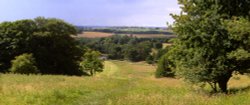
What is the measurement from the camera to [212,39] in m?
22.4

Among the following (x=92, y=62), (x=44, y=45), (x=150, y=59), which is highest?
(x=44, y=45)

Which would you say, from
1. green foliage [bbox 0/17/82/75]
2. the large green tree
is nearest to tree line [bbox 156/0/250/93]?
the large green tree

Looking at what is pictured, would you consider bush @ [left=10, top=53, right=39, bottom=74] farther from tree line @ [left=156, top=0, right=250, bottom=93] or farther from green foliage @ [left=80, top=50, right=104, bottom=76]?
tree line @ [left=156, top=0, right=250, bottom=93]

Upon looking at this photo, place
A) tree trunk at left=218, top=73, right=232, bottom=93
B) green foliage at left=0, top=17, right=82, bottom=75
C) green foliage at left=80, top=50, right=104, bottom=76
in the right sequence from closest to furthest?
tree trunk at left=218, top=73, right=232, bottom=93 → green foliage at left=0, top=17, right=82, bottom=75 → green foliage at left=80, top=50, right=104, bottom=76

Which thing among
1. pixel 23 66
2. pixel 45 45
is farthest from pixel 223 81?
pixel 45 45

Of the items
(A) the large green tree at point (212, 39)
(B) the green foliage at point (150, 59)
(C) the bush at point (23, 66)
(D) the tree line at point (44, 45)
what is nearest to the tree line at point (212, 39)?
(A) the large green tree at point (212, 39)

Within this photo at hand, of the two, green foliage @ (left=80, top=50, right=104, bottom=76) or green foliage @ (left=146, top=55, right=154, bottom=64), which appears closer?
green foliage @ (left=80, top=50, right=104, bottom=76)

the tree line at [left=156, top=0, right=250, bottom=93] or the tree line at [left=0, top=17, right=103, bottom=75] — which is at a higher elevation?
the tree line at [left=156, top=0, right=250, bottom=93]

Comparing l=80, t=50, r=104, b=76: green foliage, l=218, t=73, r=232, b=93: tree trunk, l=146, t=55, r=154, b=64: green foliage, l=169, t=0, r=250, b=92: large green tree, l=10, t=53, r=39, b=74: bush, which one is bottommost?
l=146, t=55, r=154, b=64: green foliage

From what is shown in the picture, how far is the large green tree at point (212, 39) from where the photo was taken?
883 inches

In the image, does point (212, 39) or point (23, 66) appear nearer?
point (212, 39)

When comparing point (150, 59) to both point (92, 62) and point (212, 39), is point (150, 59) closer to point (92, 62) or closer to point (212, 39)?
point (92, 62)

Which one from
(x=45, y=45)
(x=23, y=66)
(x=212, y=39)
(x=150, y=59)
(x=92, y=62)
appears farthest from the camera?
(x=150, y=59)

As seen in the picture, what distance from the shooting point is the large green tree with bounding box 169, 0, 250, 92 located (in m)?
22.4
